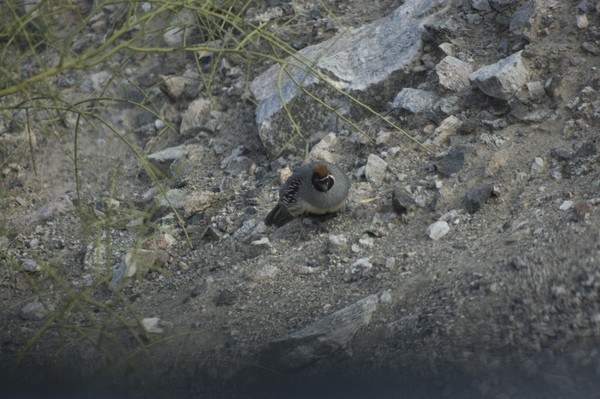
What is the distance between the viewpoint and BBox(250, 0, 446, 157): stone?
25.6 ft

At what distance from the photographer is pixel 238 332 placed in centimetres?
585

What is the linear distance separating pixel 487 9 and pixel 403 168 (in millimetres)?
1842

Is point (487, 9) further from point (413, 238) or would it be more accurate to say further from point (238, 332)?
point (238, 332)

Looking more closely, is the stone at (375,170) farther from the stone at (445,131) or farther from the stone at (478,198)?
the stone at (478,198)

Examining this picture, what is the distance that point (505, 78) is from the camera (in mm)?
6938

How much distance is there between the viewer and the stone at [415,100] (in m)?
7.38

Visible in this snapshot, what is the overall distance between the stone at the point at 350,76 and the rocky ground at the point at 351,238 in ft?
0.12

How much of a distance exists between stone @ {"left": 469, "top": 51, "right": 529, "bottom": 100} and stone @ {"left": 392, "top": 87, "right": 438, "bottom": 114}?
1.56 feet

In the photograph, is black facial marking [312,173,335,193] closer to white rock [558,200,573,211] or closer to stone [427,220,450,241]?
stone [427,220,450,241]

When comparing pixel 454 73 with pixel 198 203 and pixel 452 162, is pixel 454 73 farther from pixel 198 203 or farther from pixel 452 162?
pixel 198 203

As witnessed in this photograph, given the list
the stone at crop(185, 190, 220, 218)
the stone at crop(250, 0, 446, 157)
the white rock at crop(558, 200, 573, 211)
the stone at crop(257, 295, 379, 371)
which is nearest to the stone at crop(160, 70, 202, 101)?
the stone at crop(250, 0, 446, 157)

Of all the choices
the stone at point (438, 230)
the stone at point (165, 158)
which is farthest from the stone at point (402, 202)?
the stone at point (165, 158)

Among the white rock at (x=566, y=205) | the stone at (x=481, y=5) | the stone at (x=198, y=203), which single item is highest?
the stone at (x=481, y=5)

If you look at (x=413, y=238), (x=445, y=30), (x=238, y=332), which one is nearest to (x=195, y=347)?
(x=238, y=332)
